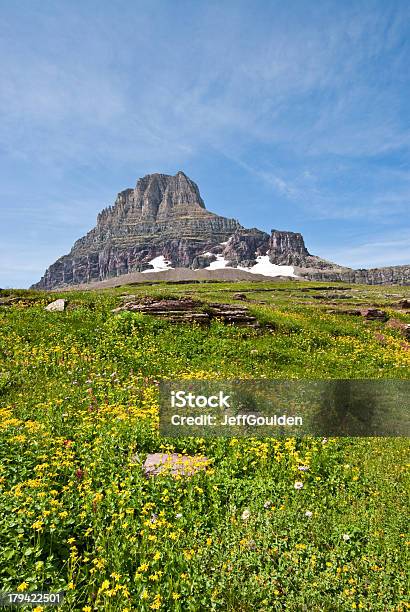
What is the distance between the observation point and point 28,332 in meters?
18.4

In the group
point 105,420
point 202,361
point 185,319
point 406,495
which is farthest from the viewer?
point 185,319

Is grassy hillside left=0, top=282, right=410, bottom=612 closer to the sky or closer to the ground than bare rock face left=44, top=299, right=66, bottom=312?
closer to the ground

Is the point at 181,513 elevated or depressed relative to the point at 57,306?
depressed

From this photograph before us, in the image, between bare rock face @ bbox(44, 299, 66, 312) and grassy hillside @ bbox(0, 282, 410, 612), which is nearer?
grassy hillside @ bbox(0, 282, 410, 612)

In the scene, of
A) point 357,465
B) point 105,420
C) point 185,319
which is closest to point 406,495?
point 357,465

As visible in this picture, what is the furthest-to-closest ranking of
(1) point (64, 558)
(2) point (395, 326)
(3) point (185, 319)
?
1. (2) point (395, 326)
2. (3) point (185, 319)
3. (1) point (64, 558)

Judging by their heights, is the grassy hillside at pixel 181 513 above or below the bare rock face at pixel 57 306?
below

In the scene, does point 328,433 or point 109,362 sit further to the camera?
point 109,362

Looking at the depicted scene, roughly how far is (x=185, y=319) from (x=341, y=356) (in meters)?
8.93

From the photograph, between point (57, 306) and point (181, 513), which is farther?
point (57, 306)

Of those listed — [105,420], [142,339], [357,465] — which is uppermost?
[142,339]

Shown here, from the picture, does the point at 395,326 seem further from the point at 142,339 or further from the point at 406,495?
the point at 406,495

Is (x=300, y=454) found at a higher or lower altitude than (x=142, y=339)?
lower

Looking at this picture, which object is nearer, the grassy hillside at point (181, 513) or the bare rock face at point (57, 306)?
the grassy hillside at point (181, 513)
